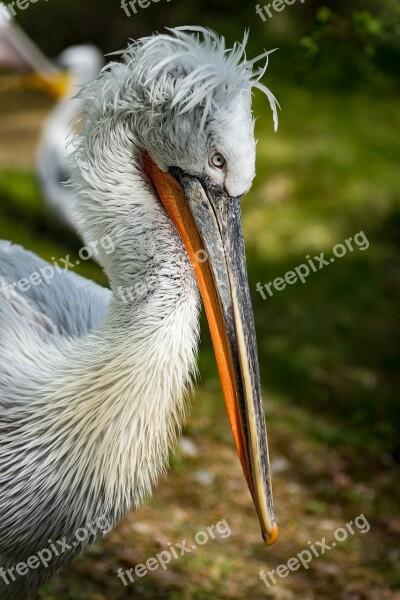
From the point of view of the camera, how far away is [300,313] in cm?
845

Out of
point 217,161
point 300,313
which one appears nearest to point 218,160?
point 217,161

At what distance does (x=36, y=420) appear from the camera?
336 centimetres

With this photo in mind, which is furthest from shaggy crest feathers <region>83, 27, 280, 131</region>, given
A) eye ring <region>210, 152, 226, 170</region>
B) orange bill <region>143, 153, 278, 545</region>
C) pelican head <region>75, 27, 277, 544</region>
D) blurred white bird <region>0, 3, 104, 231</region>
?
blurred white bird <region>0, 3, 104, 231</region>

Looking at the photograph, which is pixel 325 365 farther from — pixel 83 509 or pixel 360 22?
pixel 83 509

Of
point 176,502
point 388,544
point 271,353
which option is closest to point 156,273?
point 176,502

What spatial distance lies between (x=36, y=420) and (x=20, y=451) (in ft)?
0.44

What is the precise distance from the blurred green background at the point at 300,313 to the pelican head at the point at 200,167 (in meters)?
1.50

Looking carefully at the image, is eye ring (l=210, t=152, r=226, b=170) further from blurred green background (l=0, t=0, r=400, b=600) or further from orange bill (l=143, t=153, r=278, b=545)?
blurred green background (l=0, t=0, r=400, b=600)

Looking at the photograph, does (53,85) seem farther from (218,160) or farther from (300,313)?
(218,160)

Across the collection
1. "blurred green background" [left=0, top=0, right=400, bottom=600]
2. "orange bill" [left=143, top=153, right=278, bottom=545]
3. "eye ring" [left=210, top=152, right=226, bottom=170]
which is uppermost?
"eye ring" [left=210, top=152, right=226, bottom=170]

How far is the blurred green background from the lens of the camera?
5078mm

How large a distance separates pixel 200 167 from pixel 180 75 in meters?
0.32

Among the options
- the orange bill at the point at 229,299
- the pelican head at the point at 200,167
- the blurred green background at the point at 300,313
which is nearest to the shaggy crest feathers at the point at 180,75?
the pelican head at the point at 200,167

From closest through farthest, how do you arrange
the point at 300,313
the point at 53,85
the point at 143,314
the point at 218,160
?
the point at 218,160, the point at 143,314, the point at 300,313, the point at 53,85
